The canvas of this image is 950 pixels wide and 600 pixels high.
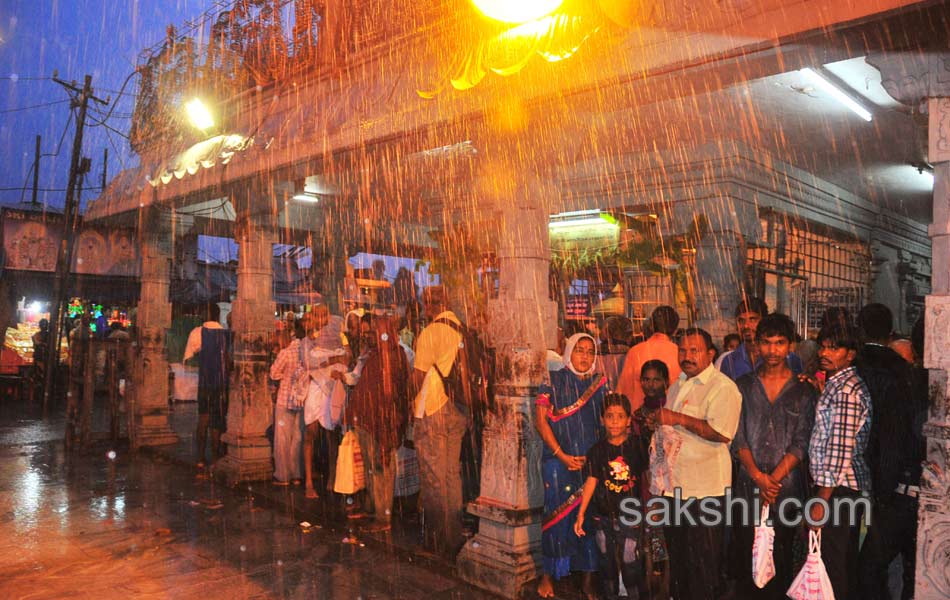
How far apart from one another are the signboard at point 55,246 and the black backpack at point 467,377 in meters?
11.8

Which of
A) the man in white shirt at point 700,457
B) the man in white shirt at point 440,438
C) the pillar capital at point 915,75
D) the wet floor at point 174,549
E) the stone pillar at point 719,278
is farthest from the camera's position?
the stone pillar at point 719,278

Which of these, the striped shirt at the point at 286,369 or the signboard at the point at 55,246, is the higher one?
the signboard at the point at 55,246

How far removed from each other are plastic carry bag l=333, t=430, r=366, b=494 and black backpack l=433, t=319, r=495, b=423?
1.55 metres

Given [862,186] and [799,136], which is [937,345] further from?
[862,186]

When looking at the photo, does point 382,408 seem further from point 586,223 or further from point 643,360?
point 586,223

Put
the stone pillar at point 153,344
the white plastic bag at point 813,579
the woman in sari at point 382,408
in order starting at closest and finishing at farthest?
1. the white plastic bag at point 813,579
2. the woman in sari at point 382,408
3. the stone pillar at point 153,344

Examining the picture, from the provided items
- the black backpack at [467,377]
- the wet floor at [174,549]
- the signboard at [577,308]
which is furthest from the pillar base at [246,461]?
the signboard at [577,308]

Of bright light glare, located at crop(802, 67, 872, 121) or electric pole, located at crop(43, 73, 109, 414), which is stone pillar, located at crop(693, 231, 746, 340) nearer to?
bright light glare, located at crop(802, 67, 872, 121)

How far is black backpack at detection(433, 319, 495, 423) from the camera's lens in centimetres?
609

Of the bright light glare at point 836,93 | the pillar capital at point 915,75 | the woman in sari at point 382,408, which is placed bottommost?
the woman in sari at point 382,408

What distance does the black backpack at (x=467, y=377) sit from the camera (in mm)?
6090

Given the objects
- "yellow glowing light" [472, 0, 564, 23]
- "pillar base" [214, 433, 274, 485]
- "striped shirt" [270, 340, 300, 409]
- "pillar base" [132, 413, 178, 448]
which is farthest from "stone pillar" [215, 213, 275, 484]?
"yellow glowing light" [472, 0, 564, 23]

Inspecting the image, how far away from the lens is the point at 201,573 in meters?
5.64

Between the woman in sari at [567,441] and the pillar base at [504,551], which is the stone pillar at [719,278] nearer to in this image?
the woman in sari at [567,441]
